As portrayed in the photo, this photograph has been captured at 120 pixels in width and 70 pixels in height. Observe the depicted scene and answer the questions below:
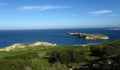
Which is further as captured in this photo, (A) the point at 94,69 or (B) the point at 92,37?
(B) the point at 92,37

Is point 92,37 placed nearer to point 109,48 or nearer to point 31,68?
point 109,48

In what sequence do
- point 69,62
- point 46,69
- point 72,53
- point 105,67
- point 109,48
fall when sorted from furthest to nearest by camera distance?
point 109,48
point 72,53
point 69,62
point 46,69
point 105,67

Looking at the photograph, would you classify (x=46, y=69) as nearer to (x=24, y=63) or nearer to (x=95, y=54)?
(x=24, y=63)

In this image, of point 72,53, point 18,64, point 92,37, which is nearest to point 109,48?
point 72,53

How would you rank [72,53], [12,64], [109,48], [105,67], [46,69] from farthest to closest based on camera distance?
[109,48] < [72,53] < [46,69] < [12,64] < [105,67]

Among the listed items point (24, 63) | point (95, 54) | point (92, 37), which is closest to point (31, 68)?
point (24, 63)

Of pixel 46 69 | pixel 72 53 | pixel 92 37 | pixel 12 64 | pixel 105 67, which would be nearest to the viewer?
pixel 105 67

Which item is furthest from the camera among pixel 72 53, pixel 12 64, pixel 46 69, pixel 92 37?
pixel 92 37

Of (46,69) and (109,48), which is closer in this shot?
(46,69)

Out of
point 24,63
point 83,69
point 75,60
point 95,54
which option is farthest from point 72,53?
point 24,63
